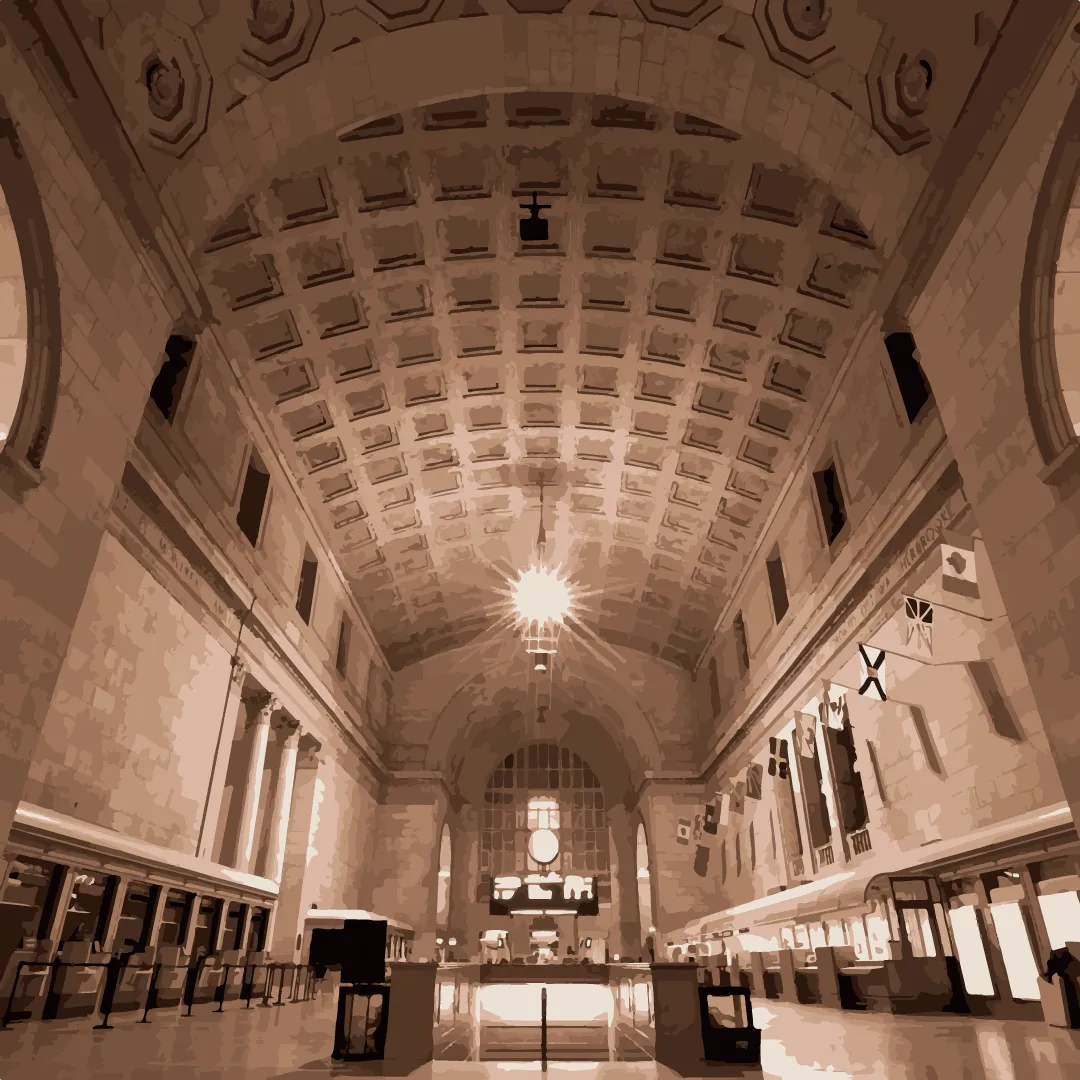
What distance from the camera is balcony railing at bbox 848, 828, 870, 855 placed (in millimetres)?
11320

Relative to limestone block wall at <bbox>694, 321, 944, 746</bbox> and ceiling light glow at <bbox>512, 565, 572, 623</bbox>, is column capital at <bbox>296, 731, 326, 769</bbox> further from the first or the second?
limestone block wall at <bbox>694, 321, 944, 746</bbox>

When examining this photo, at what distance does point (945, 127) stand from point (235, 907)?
13566 millimetres

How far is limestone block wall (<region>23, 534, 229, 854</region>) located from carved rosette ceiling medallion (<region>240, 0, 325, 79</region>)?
5334 millimetres

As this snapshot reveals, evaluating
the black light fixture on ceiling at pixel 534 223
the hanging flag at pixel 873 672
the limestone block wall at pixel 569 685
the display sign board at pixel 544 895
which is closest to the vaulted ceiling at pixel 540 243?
the black light fixture on ceiling at pixel 534 223

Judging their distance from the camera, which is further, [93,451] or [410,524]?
[410,524]

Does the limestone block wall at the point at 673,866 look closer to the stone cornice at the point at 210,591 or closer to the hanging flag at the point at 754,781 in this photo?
the hanging flag at the point at 754,781

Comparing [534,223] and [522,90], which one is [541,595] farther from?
[522,90]

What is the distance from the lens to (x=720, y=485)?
15617 mm

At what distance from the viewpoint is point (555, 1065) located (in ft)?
15.3

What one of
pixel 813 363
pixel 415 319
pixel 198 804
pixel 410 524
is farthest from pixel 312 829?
pixel 813 363

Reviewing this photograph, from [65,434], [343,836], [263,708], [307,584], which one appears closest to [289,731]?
[263,708]

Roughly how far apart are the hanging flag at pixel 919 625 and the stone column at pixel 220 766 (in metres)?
9.49

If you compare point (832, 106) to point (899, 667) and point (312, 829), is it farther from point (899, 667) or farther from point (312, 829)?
point (312, 829)

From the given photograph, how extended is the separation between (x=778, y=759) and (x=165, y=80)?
13866mm
